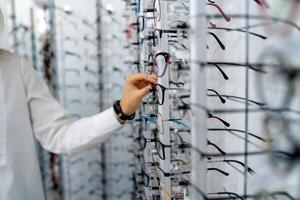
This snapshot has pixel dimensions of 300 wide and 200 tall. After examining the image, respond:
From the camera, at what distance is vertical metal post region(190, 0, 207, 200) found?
0.64m

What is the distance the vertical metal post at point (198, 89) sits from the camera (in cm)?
64

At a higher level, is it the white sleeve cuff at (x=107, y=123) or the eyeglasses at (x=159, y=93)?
the eyeglasses at (x=159, y=93)

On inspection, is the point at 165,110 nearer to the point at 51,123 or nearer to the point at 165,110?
the point at 165,110

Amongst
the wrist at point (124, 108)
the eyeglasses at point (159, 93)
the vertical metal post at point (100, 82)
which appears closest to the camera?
the eyeglasses at point (159, 93)

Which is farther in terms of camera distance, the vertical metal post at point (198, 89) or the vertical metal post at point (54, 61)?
the vertical metal post at point (54, 61)

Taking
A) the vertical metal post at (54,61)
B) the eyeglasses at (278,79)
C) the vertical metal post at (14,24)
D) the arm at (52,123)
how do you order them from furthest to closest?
the vertical metal post at (14,24) → the vertical metal post at (54,61) → the arm at (52,123) → the eyeglasses at (278,79)

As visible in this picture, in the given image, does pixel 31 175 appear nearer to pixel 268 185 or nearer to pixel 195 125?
pixel 195 125

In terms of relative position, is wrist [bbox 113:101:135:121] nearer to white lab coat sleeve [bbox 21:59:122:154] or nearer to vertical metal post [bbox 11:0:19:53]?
white lab coat sleeve [bbox 21:59:122:154]

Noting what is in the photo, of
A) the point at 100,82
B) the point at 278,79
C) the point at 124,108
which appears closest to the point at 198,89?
the point at 278,79

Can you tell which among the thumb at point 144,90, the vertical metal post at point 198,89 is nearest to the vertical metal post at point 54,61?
the thumb at point 144,90

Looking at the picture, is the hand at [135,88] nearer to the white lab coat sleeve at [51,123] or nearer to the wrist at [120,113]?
the wrist at [120,113]

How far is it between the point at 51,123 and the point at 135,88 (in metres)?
0.40

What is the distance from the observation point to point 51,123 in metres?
1.35

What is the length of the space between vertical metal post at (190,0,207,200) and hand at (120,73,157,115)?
0.42 m
